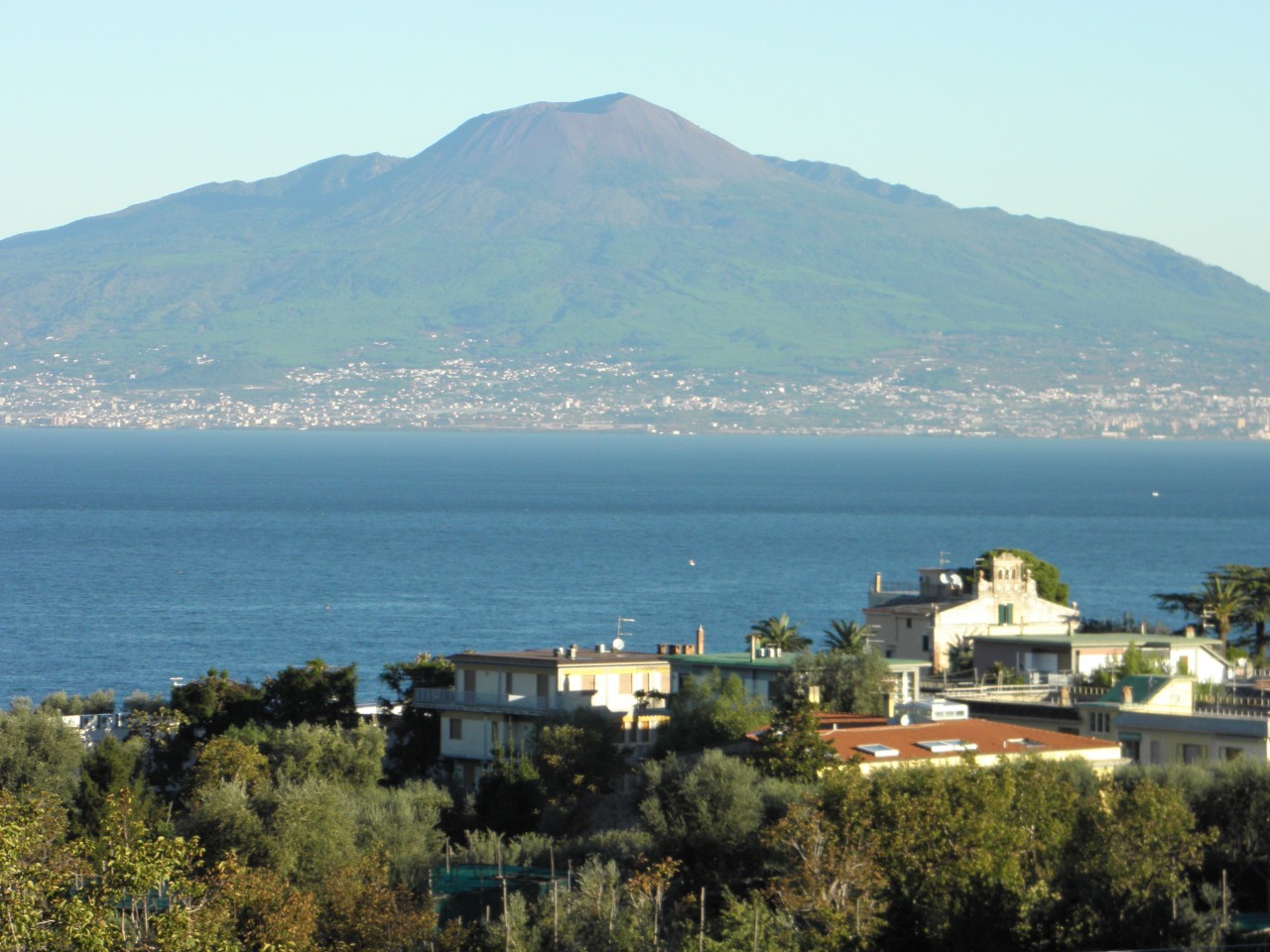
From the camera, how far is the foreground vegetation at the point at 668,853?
79.9ft

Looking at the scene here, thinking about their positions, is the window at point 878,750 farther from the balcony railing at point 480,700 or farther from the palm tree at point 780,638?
the palm tree at point 780,638

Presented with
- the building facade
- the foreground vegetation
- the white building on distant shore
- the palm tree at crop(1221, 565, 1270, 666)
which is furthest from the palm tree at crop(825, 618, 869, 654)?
the palm tree at crop(1221, 565, 1270, 666)

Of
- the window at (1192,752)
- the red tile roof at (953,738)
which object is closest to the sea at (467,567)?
the red tile roof at (953,738)

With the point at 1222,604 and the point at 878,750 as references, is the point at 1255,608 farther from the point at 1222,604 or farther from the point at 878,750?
the point at 878,750

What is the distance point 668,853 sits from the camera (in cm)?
3091

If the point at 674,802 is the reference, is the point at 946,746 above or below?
above

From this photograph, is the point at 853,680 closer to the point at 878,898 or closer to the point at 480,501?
the point at 878,898

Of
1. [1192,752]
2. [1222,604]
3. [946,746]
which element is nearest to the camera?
[946,746]

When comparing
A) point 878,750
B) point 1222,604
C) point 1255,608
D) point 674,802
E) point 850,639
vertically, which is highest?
point 1222,604

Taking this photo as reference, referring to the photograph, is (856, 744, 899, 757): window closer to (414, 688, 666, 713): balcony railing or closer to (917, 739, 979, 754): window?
(917, 739, 979, 754): window

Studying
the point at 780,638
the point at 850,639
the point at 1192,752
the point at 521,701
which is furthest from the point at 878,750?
the point at 780,638

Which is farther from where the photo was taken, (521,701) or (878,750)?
(521,701)

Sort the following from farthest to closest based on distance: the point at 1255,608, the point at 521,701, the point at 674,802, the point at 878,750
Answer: the point at 1255,608 < the point at 521,701 < the point at 878,750 < the point at 674,802

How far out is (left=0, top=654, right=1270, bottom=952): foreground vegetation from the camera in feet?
79.9
